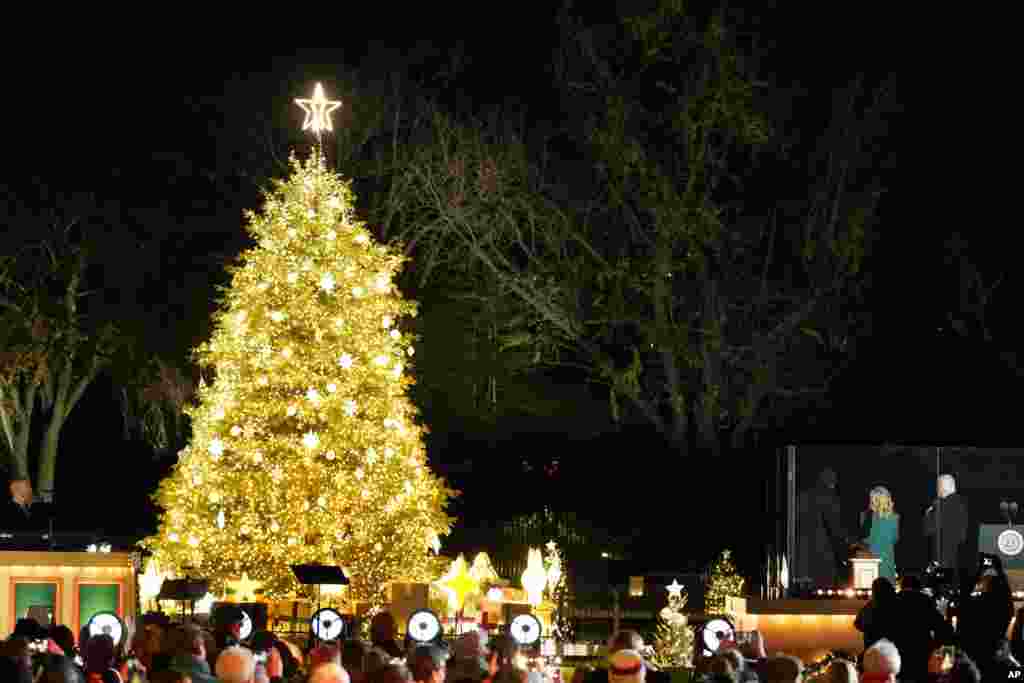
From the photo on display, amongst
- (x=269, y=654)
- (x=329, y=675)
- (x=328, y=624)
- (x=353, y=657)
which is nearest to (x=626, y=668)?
(x=329, y=675)

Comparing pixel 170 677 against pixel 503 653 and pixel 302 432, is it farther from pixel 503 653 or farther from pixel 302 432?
pixel 302 432

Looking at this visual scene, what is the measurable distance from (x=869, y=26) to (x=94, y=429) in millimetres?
21092

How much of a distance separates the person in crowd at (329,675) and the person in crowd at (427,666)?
3.61ft

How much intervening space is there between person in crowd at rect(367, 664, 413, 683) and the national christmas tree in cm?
1595

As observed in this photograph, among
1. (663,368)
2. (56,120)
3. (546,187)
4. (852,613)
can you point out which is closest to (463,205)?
(546,187)

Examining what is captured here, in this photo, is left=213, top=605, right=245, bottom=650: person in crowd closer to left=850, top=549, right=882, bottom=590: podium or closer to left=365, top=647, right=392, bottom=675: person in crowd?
left=365, top=647, right=392, bottom=675: person in crowd

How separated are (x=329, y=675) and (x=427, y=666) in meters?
1.25

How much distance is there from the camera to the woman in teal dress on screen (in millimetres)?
26641

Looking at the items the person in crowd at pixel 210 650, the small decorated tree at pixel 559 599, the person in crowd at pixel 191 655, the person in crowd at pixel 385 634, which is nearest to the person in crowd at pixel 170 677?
the person in crowd at pixel 191 655

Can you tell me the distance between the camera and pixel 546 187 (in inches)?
1471

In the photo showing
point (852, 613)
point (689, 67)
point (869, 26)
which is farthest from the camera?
point (869, 26)

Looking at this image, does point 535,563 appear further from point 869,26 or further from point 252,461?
point 869,26

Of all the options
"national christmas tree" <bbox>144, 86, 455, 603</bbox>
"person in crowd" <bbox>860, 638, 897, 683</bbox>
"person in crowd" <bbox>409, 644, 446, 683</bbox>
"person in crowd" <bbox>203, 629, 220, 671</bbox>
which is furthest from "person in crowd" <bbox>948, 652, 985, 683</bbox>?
"national christmas tree" <bbox>144, 86, 455, 603</bbox>

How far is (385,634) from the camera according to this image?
48.3 ft
